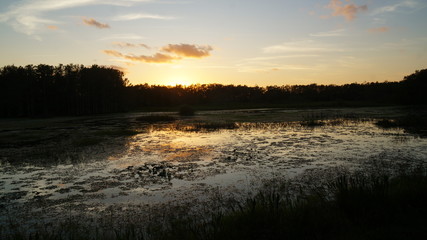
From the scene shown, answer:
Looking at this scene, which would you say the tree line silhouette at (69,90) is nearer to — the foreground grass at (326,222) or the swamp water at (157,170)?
the swamp water at (157,170)

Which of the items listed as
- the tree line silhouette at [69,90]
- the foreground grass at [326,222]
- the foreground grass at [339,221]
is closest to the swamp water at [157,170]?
the foreground grass at [326,222]

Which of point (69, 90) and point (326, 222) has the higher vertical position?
point (69, 90)

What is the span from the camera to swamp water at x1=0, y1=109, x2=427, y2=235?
8281 millimetres

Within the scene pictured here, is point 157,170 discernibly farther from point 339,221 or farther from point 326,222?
point 339,221

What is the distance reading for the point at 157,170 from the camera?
12633mm

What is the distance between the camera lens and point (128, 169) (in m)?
13.0

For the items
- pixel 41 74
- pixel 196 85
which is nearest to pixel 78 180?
pixel 41 74

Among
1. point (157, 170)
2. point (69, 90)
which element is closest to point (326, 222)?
point (157, 170)

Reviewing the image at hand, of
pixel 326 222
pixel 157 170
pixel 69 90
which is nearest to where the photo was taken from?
pixel 326 222

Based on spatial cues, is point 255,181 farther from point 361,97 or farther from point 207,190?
point 361,97

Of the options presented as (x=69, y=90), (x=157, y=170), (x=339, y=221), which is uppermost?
(x=69, y=90)

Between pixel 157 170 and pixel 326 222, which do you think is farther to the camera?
pixel 157 170

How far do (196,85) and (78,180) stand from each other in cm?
13723

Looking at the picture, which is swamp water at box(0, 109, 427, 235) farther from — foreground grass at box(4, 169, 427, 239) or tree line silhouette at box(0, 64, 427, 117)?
tree line silhouette at box(0, 64, 427, 117)
